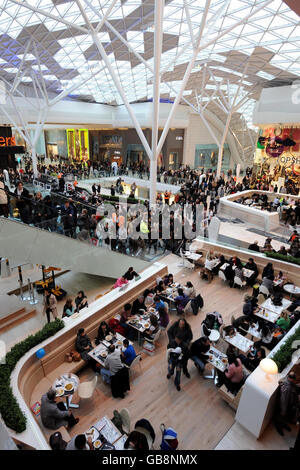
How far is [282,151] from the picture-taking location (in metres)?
27.3

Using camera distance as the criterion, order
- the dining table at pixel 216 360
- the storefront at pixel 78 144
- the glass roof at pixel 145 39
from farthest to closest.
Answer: the storefront at pixel 78 144 < the glass roof at pixel 145 39 < the dining table at pixel 216 360

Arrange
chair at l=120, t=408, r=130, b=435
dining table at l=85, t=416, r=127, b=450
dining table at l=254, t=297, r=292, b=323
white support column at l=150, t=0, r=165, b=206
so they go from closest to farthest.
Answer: dining table at l=85, t=416, r=127, b=450, chair at l=120, t=408, r=130, b=435, dining table at l=254, t=297, r=292, b=323, white support column at l=150, t=0, r=165, b=206

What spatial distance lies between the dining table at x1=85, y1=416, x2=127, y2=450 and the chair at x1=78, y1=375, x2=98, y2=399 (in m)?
0.87

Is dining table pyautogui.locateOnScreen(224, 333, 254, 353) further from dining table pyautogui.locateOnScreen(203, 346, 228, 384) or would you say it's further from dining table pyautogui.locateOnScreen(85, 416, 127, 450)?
dining table pyautogui.locateOnScreen(85, 416, 127, 450)

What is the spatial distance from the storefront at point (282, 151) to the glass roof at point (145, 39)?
4.48 metres

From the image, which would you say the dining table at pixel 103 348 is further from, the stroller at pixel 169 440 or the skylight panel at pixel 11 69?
the skylight panel at pixel 11 69

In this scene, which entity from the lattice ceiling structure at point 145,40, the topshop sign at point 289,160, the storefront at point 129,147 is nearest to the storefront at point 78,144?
the storefront at point 129,147

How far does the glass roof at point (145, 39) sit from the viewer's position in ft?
52.2

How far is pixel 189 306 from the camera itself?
9.39 metres

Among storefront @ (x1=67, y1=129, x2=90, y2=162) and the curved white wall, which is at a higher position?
the curved white wall

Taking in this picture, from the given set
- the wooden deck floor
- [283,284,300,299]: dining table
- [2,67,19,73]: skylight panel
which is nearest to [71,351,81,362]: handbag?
the wooden deck floor

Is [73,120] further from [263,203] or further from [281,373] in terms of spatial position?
[281,373]

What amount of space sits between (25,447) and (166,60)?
91.4 feet

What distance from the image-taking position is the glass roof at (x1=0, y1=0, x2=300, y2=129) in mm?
15906
